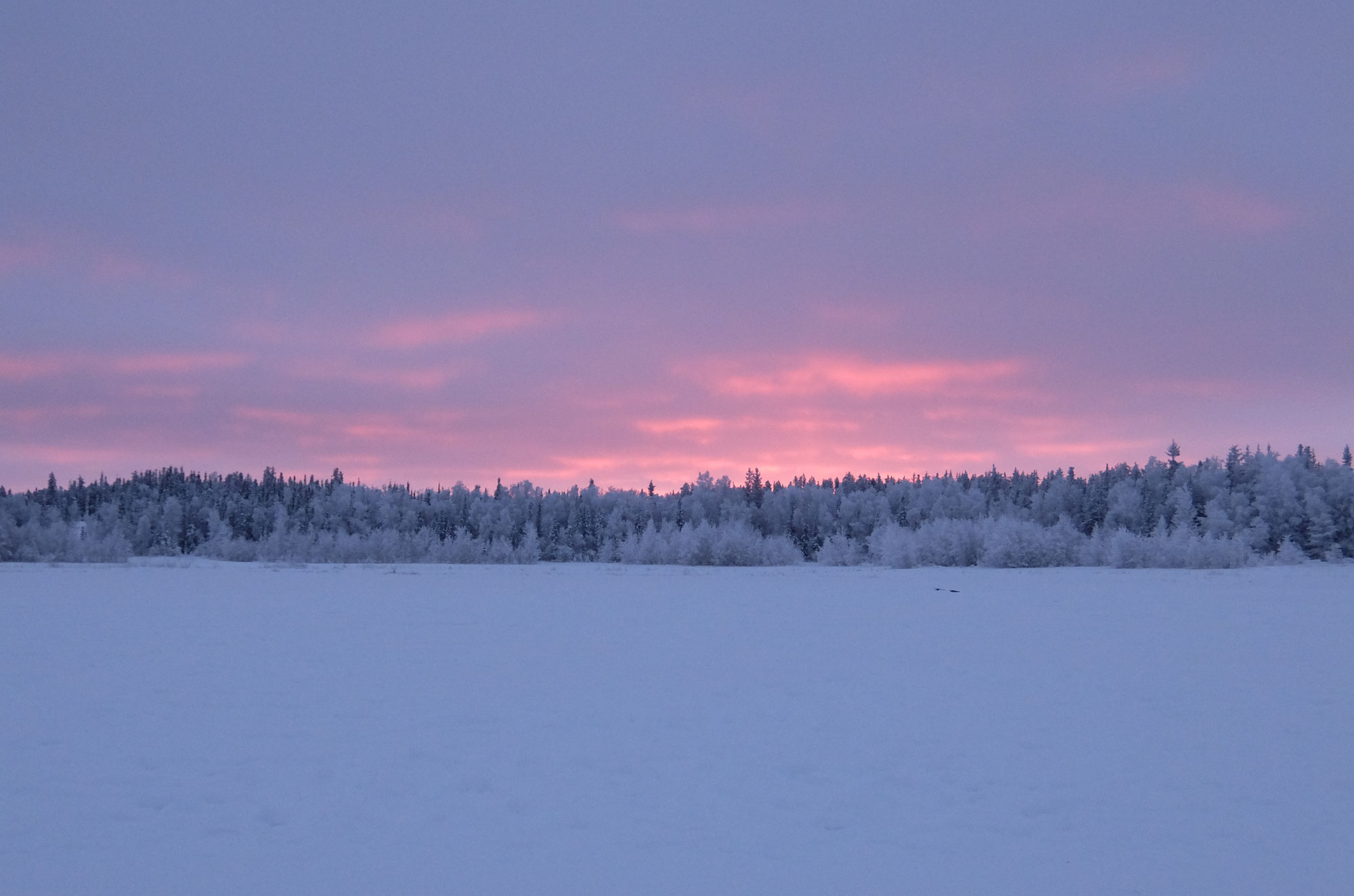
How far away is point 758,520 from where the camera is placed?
94.4m

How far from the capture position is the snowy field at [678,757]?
709cm

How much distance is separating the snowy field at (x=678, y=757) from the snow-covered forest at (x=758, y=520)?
1109 inches

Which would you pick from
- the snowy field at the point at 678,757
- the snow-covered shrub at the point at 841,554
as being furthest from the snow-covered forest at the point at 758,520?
the snowy field at the point at 678,757

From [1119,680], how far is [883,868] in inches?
315

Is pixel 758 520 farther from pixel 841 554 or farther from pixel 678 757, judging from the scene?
pixel 678 757

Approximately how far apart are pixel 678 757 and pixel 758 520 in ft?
279

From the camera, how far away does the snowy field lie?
7094mm

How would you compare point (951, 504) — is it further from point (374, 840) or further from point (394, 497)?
point (374, 840)

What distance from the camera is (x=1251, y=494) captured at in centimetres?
6594

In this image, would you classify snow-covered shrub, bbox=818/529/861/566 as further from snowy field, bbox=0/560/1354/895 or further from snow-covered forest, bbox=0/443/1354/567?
snowy field, bbox=0/560/1354/895

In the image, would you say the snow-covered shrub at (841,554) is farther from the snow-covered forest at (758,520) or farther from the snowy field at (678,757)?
the snowy field at (678,757)

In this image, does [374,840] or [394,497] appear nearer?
[374,840]

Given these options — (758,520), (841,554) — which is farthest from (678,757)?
(758,520)

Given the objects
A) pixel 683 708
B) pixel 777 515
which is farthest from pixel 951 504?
pixel 683 708
